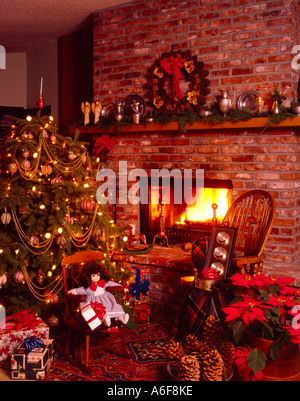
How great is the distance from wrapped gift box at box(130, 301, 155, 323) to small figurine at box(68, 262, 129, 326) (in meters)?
0.65

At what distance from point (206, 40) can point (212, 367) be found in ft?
8.72

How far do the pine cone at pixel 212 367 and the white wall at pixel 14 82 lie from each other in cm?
485

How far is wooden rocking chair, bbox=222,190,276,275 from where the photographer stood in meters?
3.17

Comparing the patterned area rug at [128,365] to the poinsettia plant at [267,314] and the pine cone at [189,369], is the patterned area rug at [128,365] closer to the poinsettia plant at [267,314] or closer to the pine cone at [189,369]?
the pine cone at [189,369]

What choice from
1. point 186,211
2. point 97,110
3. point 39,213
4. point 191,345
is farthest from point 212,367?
point 97,110

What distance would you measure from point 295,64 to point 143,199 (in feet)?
6.04

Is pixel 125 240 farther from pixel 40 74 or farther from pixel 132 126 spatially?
pixel 40 74

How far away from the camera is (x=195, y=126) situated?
3754 mm

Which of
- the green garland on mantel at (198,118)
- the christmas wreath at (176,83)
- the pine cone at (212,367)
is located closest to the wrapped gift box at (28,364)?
the pine cone at (212,367)

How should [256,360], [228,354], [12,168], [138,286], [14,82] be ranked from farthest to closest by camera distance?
[14,82]
[138,286]
[12,168]
[228,354]
[256,360]

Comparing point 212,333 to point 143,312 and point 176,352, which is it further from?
point 143,312

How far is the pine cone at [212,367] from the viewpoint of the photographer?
94.3 inches
